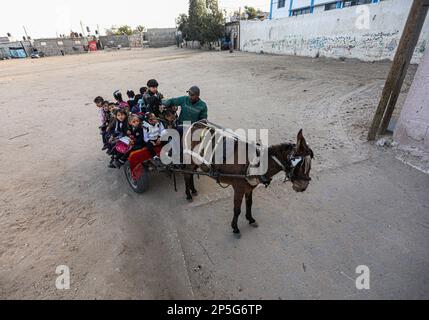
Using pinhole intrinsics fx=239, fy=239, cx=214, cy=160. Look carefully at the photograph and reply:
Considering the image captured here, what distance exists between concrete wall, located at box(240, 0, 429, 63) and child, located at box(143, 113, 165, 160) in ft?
50.4

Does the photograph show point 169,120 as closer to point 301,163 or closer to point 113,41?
point 301,163

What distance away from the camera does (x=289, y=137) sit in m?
6.86

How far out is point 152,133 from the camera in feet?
14.4

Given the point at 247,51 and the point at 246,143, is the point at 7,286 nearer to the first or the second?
the point at 246,143

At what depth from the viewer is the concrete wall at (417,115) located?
5.11 metres

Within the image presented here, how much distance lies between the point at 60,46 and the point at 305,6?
49.0m

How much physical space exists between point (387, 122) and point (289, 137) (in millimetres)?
2482

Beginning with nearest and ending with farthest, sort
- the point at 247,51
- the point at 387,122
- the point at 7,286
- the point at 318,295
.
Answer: the point at 318,295 < the point at 7,286 < the point at 387,122 < the point at 247,51

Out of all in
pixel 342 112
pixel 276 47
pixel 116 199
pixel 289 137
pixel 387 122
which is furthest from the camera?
pixel 276 47

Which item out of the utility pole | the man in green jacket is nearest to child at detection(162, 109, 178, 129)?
the man in green jacket

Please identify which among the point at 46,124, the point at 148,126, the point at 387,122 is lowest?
the point at 46,124

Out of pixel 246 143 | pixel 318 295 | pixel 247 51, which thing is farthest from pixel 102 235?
pixel 247 51

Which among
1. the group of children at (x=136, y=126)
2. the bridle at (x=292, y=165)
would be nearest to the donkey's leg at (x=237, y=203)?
the bridle at (x=292, y=165)

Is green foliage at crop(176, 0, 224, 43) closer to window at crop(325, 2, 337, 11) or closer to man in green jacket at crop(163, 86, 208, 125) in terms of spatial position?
window at crop(325, 2, 337, 11)
